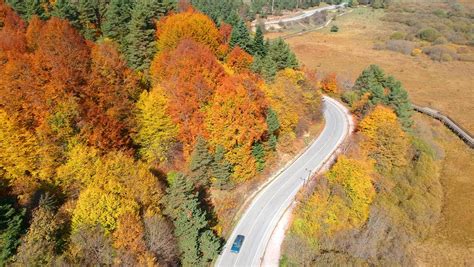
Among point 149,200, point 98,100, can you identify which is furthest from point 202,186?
point 98,100

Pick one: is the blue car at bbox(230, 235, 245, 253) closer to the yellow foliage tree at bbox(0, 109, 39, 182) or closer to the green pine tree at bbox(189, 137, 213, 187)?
the green pine tree at bbox(189, 137, 213, 187)

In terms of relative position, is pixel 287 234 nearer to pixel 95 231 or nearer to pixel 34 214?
pixel 95 231

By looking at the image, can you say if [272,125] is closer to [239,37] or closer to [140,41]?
[239,37]

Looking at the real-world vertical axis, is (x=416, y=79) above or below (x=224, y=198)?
below

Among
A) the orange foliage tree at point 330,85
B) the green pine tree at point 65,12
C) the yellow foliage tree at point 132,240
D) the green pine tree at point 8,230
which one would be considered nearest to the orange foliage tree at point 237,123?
the yellow foliage tree at point 132,240

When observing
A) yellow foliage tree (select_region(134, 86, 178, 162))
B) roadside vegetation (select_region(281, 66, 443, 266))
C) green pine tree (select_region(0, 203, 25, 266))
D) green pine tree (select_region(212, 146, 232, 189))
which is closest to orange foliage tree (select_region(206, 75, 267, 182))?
green pine tree (select_region(212, 146, 232, 189))

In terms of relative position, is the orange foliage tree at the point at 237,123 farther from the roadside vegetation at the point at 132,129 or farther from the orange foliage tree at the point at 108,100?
the orange foliage tree at the point at 108,100

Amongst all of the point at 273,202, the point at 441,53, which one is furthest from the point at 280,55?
the point at 441,53
